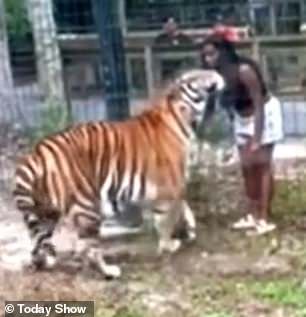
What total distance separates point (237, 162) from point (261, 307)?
167 cm

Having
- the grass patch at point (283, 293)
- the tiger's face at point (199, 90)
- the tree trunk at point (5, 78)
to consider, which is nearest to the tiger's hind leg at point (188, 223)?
the tiger's face at point (199, 90)

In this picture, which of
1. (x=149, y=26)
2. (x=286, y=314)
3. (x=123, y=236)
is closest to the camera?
(x=286, y=314)

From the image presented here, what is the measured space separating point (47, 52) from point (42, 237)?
1564 mm

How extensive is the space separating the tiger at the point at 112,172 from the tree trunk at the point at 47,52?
0.90 metres

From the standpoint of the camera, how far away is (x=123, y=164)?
280 inches

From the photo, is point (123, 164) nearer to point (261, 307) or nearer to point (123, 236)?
point (123, 236)

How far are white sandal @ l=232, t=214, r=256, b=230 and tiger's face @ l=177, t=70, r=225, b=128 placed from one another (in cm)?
61

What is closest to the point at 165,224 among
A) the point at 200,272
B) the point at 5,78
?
the point at 200,272

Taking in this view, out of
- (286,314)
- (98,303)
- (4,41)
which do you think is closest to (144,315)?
(98,303)

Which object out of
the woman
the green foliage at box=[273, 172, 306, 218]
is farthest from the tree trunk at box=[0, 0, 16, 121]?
the green foliage at box=[273, 172, 306, 218]

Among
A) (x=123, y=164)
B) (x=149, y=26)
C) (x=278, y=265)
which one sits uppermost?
(x=149, y=26)

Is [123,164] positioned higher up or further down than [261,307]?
higher up

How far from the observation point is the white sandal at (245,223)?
7.39m

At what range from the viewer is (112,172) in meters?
7.07
